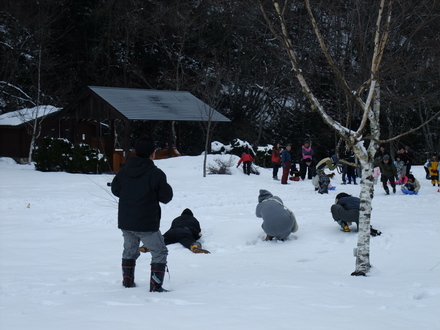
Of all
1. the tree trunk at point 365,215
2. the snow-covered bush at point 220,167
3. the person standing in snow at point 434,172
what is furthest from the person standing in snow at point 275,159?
the tree trunk at point 365,215

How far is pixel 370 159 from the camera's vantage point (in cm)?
805

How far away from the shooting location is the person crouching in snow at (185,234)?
10.1 m

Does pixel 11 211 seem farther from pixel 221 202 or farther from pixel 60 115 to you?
pixel 60 115

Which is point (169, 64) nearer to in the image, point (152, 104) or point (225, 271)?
point (152, 104)

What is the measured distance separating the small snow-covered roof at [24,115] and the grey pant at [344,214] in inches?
925

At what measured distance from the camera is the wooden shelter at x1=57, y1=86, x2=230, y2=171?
90.7 ft

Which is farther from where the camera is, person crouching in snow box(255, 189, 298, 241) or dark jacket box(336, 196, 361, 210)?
dark jacket box(336, 196, 361, 210)

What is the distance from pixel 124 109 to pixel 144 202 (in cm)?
2153

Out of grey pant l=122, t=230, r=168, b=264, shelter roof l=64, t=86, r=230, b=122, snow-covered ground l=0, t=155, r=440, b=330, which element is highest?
shelter roof l=64, t=86, r=230, b=122

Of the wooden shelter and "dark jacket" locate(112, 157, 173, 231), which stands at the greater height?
the wooden shelter

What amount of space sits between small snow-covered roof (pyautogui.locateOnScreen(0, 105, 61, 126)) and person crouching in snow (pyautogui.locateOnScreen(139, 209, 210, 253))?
74.4 ft

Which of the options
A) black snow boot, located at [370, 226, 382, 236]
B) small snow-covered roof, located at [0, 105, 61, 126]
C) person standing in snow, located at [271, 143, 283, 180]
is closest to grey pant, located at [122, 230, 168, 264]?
black snow boot, located at [370, 226, 382, 236]

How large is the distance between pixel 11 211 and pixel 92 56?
28074 millimetres

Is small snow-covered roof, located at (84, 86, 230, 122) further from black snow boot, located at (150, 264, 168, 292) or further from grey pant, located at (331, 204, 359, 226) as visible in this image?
black snow boot, located at (150, 264, 168, 292)
